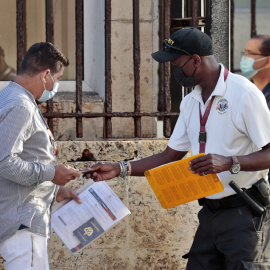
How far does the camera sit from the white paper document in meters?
4.29

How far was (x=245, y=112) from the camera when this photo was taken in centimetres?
387

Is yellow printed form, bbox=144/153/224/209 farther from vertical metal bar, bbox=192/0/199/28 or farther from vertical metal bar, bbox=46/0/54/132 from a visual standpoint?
vertical metal bar, bbox=192/0/199/28

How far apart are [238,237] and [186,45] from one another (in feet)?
3.65

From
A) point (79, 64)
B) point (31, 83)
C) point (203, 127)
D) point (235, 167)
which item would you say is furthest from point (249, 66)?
point (31, 83)

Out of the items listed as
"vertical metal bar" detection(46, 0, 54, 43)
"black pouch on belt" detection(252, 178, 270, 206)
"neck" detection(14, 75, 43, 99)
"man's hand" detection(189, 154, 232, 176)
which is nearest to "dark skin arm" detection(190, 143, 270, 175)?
"man's hand" detection(189, 154, 232, 176)

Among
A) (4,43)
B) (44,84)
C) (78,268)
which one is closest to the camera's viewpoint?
(44,84)

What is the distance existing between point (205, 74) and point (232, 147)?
462mm

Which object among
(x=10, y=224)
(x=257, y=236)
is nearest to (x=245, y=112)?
(x=257, y=236)

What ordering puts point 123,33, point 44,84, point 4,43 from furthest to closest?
point 4,43, point 123,33, point 44,84

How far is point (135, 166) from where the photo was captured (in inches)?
179

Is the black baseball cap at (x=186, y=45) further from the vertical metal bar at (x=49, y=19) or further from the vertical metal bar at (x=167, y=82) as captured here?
the vertical metal bar at (x=49, y=19)

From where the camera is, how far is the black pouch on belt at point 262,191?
395cm

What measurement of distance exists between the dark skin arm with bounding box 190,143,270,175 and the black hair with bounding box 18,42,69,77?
998 millimetres

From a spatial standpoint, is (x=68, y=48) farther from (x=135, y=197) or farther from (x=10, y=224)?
(x=10, y=224)
